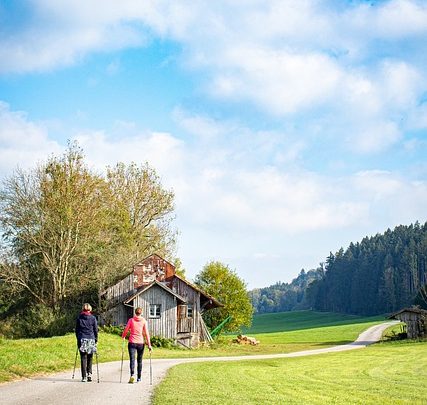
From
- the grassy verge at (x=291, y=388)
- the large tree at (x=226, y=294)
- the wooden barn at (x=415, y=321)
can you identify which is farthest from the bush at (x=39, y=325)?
the wooden barn at (x=415, y=321)

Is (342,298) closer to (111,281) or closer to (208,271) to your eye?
(208,271)

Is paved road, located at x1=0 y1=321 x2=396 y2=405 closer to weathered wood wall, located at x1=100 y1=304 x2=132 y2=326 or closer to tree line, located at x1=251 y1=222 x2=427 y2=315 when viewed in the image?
weathered wood wall, located at x1=100 y1=304 x2=132 y2=326

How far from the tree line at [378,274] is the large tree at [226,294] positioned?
79712 mm

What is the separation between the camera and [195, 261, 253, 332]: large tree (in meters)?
51.5

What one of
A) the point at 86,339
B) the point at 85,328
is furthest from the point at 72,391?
the point at 85,328

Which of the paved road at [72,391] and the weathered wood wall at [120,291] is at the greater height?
the weathered wood wall at [120,291]

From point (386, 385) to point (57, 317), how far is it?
28.4 metres

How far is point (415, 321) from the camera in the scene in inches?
2216

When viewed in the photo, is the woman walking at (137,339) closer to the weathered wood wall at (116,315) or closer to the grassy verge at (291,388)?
the grassy verge at (291,388)

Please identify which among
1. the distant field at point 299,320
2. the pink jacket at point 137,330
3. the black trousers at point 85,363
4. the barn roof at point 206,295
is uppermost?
the barn roof at point 206,295

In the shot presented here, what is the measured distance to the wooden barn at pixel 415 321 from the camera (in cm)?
5559

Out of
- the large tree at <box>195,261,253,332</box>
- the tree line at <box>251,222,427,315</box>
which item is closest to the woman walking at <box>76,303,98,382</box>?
the large tree at <box>195,261,253,332</box>

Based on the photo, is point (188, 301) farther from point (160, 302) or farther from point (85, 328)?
point (85, 328)

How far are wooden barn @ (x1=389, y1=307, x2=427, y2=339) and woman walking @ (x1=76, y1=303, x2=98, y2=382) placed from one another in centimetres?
4726
